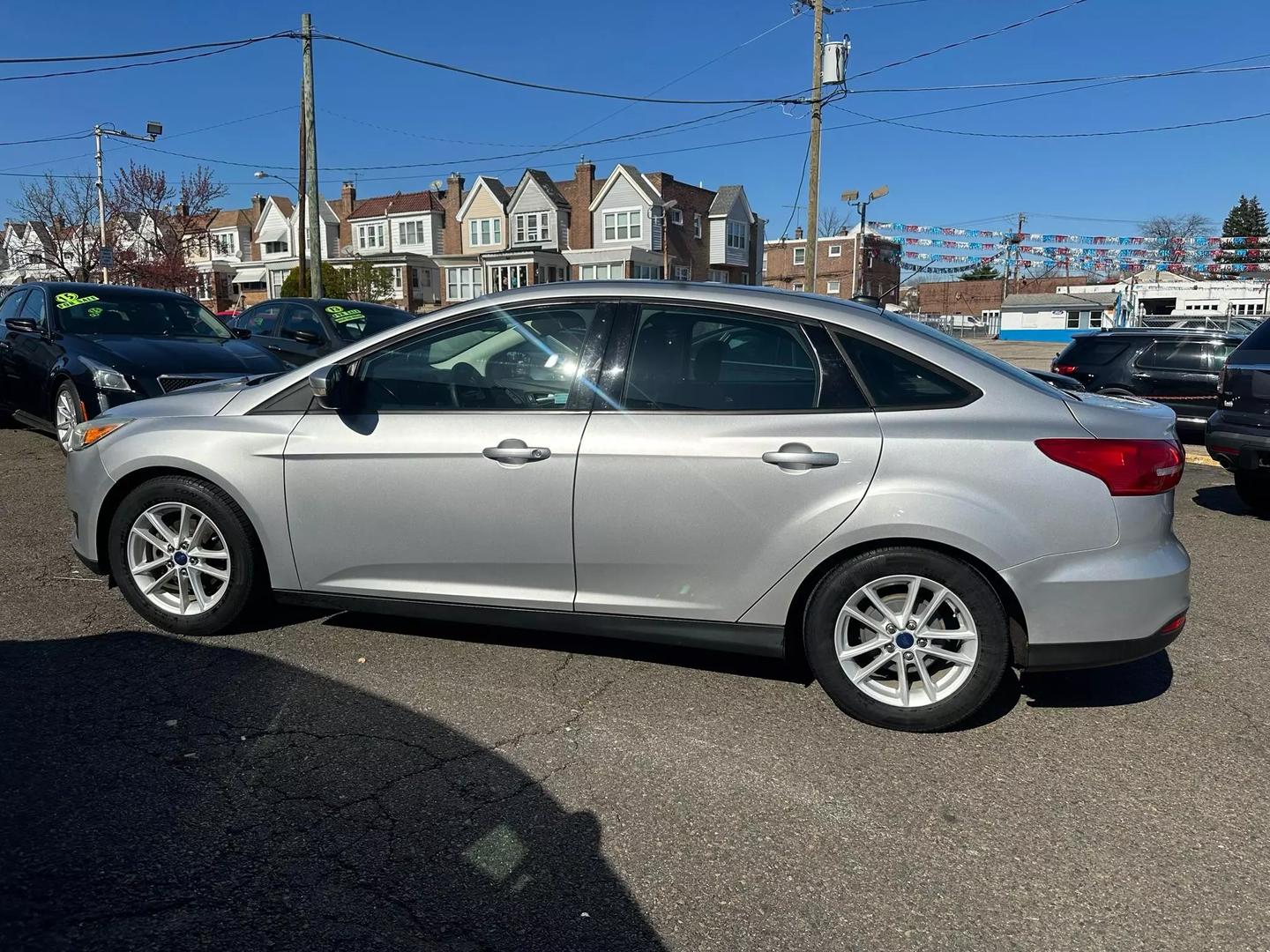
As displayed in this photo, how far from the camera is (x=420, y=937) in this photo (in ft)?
7.52

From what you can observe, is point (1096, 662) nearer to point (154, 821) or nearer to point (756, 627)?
point (756, 627)

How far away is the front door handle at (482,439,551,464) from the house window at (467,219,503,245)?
52.3 metres

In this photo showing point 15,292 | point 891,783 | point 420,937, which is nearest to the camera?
point 420,937

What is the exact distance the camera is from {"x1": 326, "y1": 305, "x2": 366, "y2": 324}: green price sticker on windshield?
40.3 ft

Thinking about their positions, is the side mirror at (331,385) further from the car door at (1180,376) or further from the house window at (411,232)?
the house window at (411,232)

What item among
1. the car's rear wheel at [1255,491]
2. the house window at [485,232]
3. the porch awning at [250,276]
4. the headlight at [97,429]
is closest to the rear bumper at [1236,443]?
the car's rear wheel at [1255,491]

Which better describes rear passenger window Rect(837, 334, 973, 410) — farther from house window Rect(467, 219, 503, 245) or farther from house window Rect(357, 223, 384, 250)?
house window Rect(357, 223, 384, 250)

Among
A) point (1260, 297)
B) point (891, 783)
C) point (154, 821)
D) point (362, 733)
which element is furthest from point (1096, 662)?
point (1260, 297)

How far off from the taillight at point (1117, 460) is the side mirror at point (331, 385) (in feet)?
9.09

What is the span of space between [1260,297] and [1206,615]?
47.4m

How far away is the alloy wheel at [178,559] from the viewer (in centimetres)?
414

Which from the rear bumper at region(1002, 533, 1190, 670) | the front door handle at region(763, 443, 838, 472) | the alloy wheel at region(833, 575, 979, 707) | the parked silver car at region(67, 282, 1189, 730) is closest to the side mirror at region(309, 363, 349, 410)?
the parked silver car at region(67, 282, 1189, 730)

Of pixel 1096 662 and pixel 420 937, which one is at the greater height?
pixel 1096 662

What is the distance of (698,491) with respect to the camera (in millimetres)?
3459
